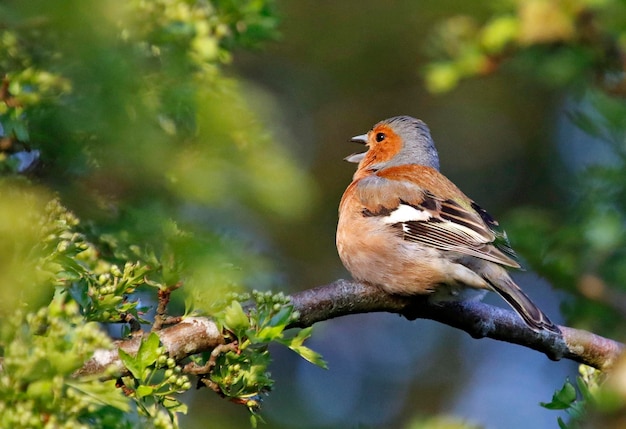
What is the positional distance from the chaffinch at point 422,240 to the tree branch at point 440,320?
0.09 metres

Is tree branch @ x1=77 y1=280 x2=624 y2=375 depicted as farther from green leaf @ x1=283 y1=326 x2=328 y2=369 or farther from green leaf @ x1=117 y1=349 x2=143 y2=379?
green leaf @ x1=117 y1=349 x2=143 y2=379

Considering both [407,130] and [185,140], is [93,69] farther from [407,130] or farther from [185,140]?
[407,130]

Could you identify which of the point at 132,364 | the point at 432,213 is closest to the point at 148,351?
the point at 132,364

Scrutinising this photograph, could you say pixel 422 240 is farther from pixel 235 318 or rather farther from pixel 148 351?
pixel 148 351

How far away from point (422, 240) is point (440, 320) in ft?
2.66

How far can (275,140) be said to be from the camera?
3.55 metres

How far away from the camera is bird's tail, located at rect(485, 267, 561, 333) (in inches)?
→ 162

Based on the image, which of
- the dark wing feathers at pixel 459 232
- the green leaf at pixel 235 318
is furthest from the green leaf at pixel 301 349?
the dark wing feathers at pixel 459 232

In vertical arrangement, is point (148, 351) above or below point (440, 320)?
above

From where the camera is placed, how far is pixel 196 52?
358 cm

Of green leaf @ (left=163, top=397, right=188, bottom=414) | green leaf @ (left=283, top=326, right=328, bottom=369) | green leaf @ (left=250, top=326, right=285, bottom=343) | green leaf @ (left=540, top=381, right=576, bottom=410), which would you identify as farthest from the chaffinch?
green leaf @ (left=163, top=397, right=188, bottom=414)

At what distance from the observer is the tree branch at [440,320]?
3.10 metres

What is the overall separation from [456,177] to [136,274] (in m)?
8.40

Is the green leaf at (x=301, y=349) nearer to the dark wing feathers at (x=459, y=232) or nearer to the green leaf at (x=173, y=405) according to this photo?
the green leaf at (x=173, y=405)
